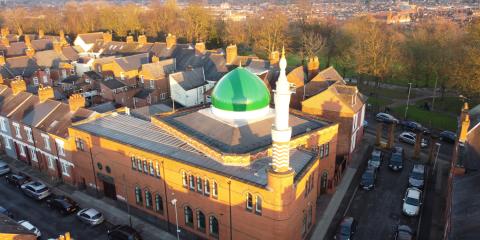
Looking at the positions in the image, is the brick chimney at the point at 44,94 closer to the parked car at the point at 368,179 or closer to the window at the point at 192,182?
the window at the point at 192,182

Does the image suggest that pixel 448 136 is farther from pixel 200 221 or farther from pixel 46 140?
pixel 46 140

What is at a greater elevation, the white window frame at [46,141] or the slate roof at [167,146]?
the slate roof at [167,146]

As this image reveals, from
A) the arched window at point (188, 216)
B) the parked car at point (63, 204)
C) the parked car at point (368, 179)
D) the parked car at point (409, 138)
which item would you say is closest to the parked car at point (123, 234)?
the arched window at point (188, 216)

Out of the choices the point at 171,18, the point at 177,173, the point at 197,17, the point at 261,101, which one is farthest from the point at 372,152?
the point at 171,18

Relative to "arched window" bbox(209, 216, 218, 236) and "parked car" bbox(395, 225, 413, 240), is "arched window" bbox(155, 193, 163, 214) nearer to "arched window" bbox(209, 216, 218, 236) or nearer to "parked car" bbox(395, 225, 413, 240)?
"arched window" bbox(209, 216, 218, 236)

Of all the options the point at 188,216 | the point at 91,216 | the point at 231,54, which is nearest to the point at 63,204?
the point at 91,216

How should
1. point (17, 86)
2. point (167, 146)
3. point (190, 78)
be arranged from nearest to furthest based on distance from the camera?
point (167, 146), point (17, 86), point (190, 78)
